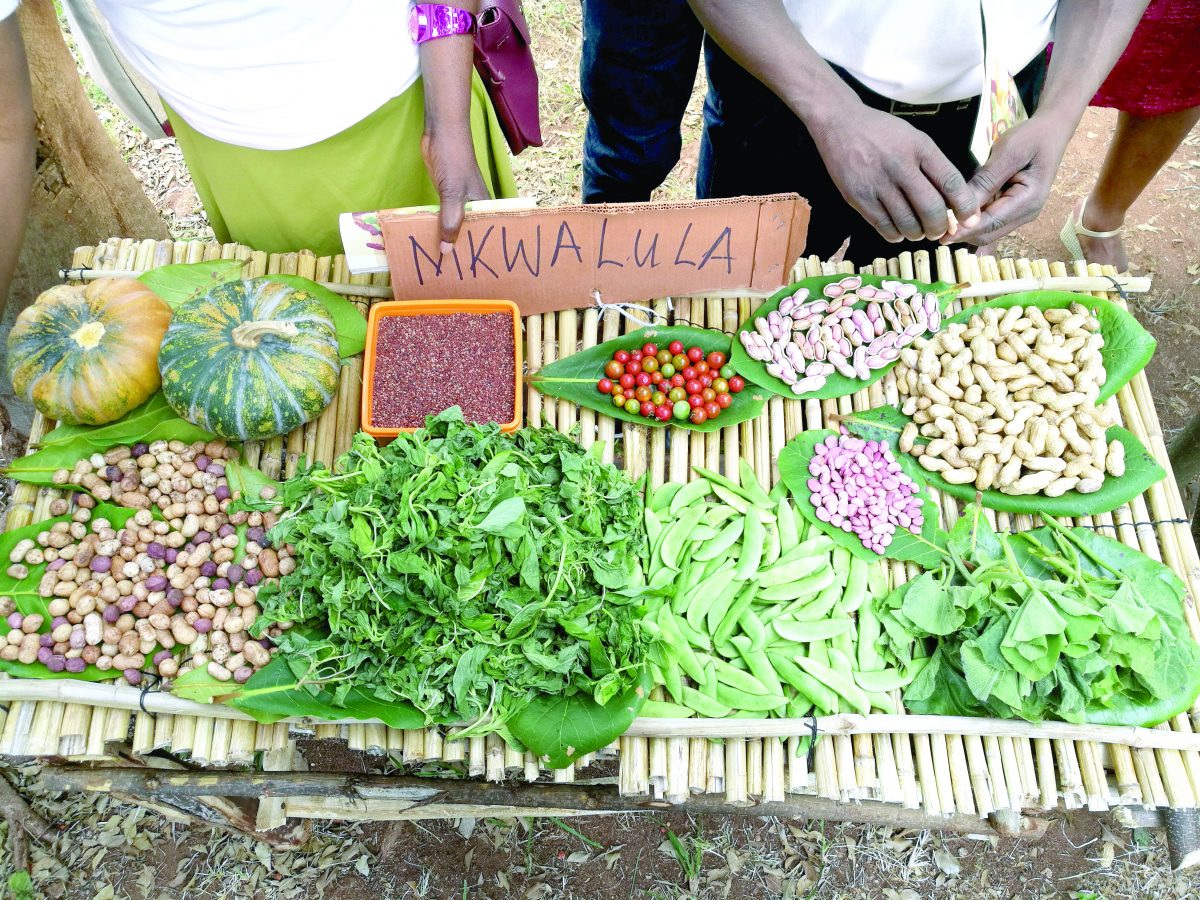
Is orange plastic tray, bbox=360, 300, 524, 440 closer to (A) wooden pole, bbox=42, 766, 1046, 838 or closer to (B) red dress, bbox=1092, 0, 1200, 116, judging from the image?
(A) wooden pole, bbox=42, 766, 1046, 838

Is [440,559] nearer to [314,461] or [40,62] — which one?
[314,461]

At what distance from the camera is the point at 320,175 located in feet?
7.50

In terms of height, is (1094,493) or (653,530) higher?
(1094,493)

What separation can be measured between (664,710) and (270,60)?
6.05 feet

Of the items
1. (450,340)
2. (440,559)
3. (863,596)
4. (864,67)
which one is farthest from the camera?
(864,67)

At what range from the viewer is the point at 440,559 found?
1.62 metres

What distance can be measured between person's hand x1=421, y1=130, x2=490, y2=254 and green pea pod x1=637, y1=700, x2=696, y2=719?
134 cm

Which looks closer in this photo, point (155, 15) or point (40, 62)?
point (155, 15)

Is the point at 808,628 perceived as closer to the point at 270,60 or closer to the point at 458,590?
the point at 458,590

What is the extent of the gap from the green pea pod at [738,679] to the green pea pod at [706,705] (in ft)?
0.17

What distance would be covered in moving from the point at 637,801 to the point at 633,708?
56 centimetres

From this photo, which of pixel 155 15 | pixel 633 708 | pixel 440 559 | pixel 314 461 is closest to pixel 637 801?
pixel 633 708

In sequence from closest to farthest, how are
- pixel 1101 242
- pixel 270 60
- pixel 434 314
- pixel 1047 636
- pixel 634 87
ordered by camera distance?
1. pixel 1047 636
2. pixel 270 60
3. pixel 434 314
4. pixel 634 87
5. pixel 1101 242

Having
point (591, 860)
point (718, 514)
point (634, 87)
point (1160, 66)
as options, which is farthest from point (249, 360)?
point (1160, 66)
